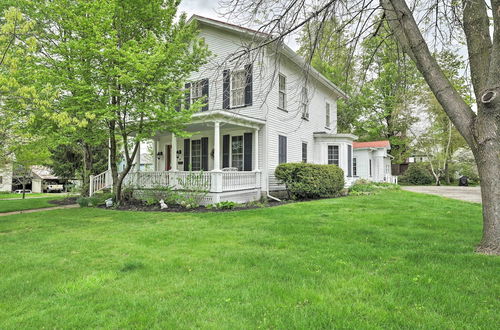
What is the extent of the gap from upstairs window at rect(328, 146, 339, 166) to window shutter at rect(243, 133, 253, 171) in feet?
18.3

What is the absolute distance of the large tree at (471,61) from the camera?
3.95 m

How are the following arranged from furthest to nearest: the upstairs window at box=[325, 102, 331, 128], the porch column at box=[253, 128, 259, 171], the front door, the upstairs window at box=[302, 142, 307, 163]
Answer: the upstairs window at box=[325, 102, 331, 128], the front door, the upstairs window at box=[302, 142, 307, 163], the porch column at box=[253, 128, 259, 171]

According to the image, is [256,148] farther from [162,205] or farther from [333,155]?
[333,155]

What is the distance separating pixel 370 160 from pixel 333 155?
6590mm

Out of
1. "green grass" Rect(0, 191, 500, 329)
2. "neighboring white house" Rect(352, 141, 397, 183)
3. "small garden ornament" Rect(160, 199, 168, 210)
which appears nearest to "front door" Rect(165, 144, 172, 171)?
"small garden ornament" Rect(160, 199, 168, 210)

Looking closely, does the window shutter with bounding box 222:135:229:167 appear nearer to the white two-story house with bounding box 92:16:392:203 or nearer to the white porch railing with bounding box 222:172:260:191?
the white two-story house with bounding box 92:16:392:203

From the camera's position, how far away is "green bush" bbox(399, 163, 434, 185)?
2617 cm

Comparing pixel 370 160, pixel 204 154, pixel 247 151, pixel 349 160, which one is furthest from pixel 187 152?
pixel 370 160

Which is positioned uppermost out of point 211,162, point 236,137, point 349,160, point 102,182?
point 236,137

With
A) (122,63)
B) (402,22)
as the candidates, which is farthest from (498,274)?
(122,63)

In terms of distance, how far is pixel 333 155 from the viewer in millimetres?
15383

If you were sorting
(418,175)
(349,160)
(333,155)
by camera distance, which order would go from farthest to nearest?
(418,175), (349,160), (333,155)

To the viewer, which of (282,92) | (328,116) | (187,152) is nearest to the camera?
(282,92)

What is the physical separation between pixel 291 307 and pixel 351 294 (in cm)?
70
